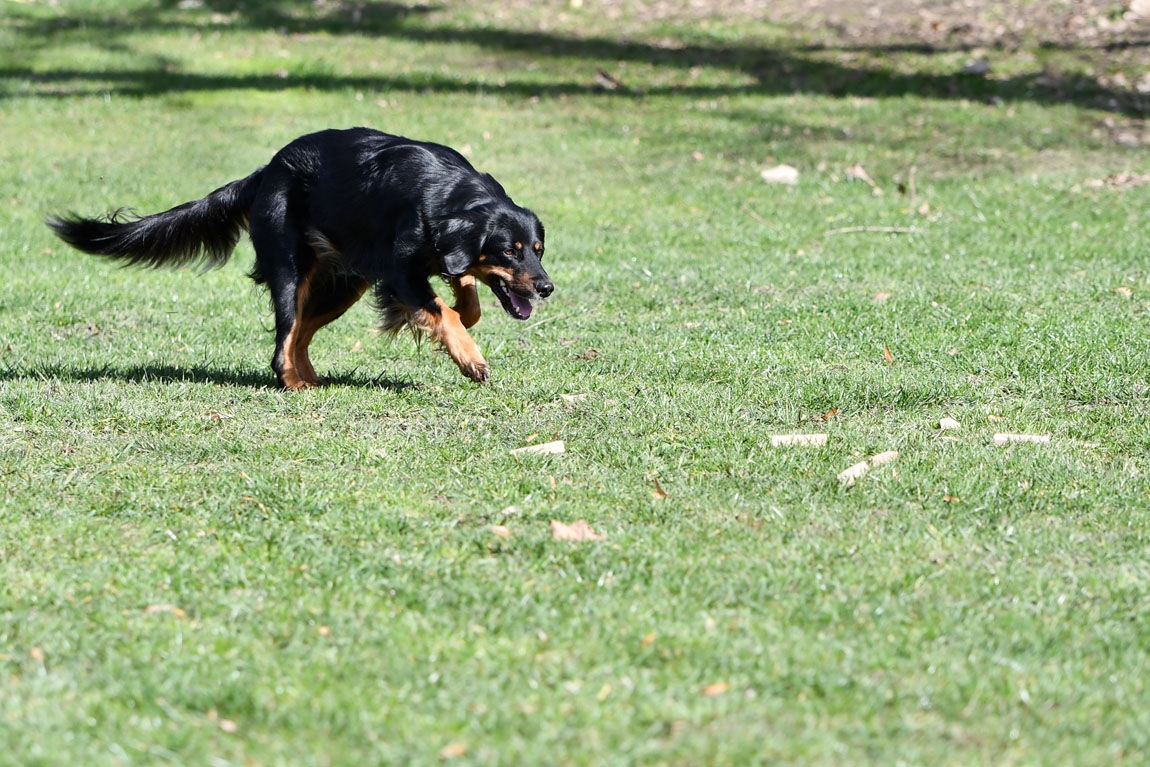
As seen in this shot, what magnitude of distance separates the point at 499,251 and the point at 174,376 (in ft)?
7.00

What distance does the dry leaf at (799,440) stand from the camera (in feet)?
18.3

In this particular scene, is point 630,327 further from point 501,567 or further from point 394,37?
point 394,37

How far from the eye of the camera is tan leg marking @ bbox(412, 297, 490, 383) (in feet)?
21.3

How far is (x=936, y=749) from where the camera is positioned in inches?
124

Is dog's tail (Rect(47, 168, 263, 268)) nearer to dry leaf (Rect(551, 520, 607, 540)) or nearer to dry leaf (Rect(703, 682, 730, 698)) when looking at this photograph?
dry leaf (Rect(551, 520, 607, 540))

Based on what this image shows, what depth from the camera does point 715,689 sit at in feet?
11.4

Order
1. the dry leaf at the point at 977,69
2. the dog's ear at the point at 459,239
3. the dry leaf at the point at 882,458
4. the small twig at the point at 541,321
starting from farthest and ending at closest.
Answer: the dry leaf at the point at 977,69, the small twig at the point at 541,321, the dog's ear at the point at 459,239, the dry leaf at the point at 882,458

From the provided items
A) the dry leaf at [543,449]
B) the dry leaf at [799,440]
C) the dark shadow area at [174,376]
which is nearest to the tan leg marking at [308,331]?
the dark shadow area at [174,376]

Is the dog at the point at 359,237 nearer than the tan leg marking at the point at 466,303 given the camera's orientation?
Yes

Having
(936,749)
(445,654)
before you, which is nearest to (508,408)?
(445,654)

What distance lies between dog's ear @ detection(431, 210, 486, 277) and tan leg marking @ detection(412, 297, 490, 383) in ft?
0.77

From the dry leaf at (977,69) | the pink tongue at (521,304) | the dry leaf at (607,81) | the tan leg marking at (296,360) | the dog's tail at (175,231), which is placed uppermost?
the dry leaf at (977,69)

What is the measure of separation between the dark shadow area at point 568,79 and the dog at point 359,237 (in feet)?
34.6

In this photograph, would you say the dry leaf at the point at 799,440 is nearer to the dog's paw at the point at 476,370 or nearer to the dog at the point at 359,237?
the dog at the point at 359,237
